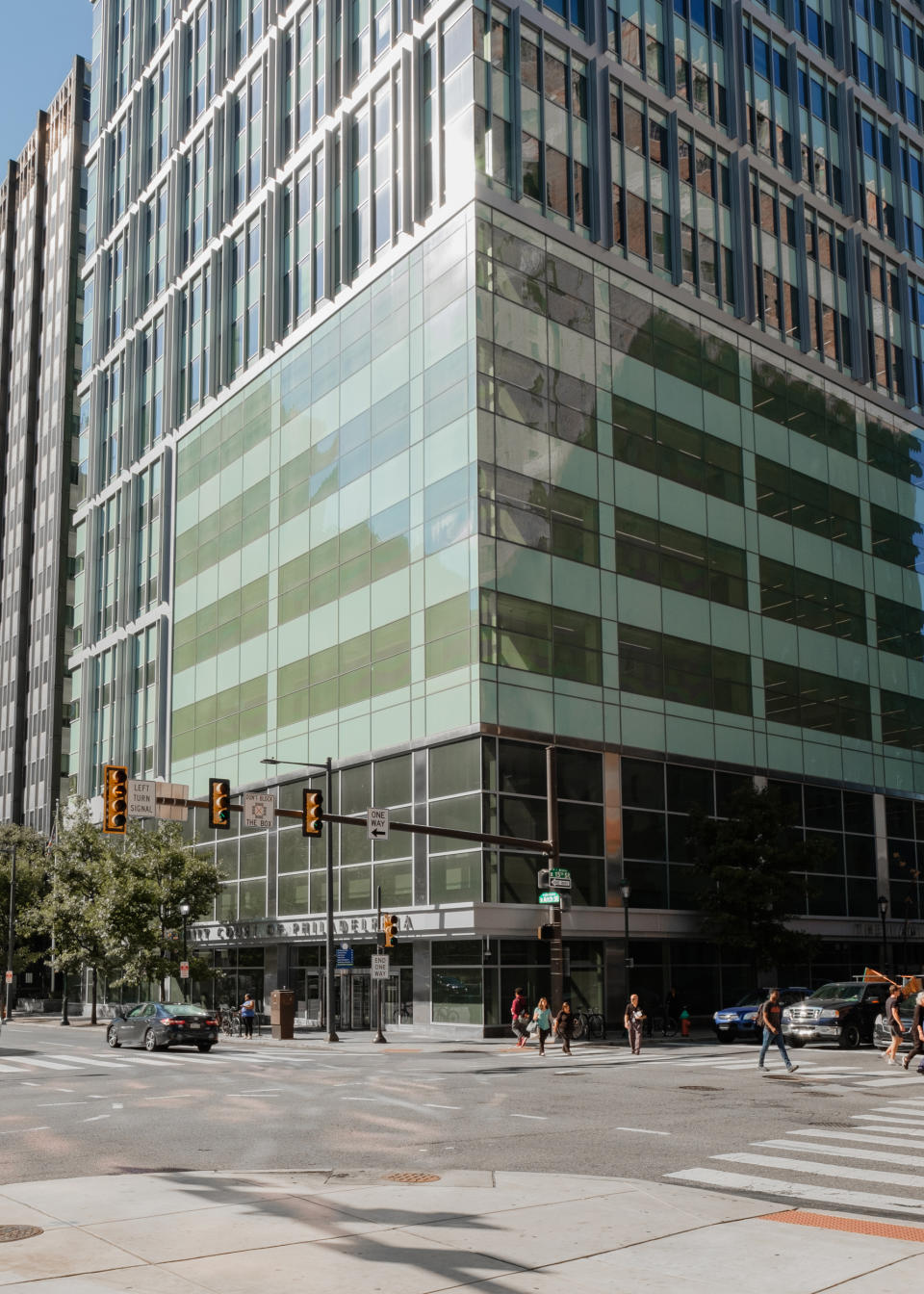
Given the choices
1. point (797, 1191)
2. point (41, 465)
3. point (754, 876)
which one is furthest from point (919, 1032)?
point (41, 465)

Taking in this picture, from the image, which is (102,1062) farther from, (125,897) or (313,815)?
(125,897)

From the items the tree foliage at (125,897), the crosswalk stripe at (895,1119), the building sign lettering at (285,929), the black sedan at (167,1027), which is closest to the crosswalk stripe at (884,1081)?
the crosswalk stripe at (895,1119)

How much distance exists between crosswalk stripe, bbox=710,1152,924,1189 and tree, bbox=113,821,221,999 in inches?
1686

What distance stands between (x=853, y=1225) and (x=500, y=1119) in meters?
9.39

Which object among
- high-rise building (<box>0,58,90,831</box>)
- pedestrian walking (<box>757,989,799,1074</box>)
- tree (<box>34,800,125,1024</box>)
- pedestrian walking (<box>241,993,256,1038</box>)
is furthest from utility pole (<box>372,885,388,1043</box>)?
high-rise building (<box>0,58,90,831</box>)

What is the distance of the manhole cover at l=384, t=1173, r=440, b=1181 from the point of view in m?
13.6

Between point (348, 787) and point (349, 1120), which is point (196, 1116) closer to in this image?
point (349, 1120)

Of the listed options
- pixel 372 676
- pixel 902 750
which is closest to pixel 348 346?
pixel 372 676

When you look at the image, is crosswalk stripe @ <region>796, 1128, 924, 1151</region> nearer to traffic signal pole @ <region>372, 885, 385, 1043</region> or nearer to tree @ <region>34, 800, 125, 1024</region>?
traffic signal pole @ <region>372, 885, 385, 1043</region>

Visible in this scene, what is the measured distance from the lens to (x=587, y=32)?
53.1 meters

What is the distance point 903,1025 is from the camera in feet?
114

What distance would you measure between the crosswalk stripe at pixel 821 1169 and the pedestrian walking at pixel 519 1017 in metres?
24.4

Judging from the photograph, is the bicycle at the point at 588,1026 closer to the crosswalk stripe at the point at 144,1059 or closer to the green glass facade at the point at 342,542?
the green glass facade at the point at 342,542

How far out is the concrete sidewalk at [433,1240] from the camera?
364 inches
